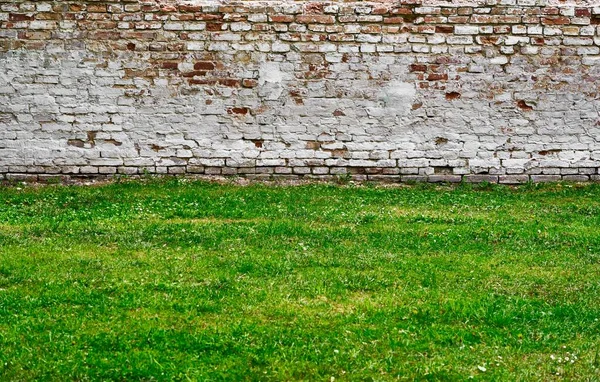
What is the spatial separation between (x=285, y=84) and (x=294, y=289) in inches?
248

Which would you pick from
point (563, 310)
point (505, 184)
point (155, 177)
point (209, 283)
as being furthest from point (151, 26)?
point (563, 310)

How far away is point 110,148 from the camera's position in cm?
1330

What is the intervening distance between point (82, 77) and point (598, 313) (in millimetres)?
8557

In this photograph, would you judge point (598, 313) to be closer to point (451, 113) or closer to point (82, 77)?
point (451, 113)

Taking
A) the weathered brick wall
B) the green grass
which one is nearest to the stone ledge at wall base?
the weathered brick wall

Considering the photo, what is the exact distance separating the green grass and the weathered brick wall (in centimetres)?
160

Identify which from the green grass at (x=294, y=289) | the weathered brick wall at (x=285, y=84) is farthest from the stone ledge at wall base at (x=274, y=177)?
the green grass at (x=294, y=289)

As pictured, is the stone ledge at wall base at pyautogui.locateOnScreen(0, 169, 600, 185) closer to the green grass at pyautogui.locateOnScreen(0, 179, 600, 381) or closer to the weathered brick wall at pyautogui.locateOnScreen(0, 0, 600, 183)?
the weathered brick wall at pyautogui.locateOnScreen(0, 0, 600, 183)

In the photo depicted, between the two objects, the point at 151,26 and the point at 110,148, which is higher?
the point at 151,26

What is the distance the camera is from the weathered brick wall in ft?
43.2

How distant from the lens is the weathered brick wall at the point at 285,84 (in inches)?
519

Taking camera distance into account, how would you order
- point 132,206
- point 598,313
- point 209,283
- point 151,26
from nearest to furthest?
point 598,313 → point 209,283 → point 132,206 → point 151,26

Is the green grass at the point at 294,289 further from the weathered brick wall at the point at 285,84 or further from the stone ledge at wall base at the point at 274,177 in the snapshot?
the weathered brick wall at the point at 285,84

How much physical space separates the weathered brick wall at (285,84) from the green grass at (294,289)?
160 centimetres
